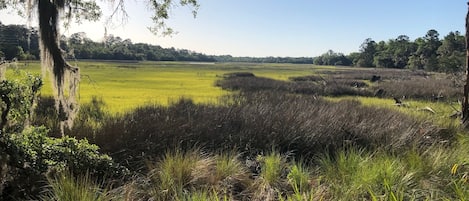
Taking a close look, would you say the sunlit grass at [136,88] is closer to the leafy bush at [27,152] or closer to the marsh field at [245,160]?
the leafy bush at [27,152]

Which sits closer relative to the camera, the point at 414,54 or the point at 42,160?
the point at 42,160

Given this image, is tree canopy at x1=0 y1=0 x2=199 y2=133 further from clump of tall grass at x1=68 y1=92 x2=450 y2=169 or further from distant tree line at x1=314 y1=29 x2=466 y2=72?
distant tree line at x1=314 y1=29 x2=466 y2=72

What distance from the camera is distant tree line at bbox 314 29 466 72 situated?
6894 centimetres

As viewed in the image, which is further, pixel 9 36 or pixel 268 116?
pixel 268 116

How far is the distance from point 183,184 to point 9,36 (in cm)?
591

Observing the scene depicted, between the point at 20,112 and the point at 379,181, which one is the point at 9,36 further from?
the point at 379,181

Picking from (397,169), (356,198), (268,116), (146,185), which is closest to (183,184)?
(146,185)

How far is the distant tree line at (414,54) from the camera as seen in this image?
6894 cm

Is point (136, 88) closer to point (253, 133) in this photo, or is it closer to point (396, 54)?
point (253, 133)

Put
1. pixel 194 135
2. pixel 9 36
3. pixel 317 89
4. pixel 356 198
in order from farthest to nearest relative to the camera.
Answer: pixel 317 89, pixel 9 36, pixel 194 135, pixel 356 198

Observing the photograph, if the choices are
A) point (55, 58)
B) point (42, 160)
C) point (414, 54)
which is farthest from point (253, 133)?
point (414, 54)

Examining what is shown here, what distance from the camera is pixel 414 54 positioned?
3885 inches

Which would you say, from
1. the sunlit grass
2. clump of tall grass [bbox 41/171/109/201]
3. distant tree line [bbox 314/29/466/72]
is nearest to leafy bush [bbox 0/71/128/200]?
clump of tall grass [bbox 41/171/109/201]

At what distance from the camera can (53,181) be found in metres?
5.40
